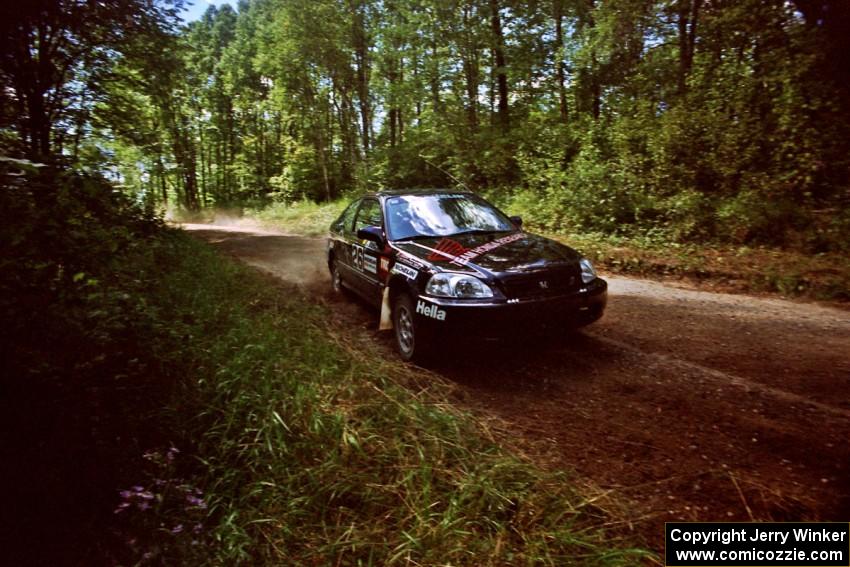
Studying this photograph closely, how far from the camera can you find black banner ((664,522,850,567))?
7.04ft

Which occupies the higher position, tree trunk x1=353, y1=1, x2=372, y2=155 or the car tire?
tree trunk x1=353, y1=1, x2=372, y2=155

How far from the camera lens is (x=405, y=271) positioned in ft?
15.3

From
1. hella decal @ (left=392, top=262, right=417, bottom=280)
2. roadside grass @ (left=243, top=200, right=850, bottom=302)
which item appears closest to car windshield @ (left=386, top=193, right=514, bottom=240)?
hella decal @ (left=392, top=262, right=417, bottom=280)

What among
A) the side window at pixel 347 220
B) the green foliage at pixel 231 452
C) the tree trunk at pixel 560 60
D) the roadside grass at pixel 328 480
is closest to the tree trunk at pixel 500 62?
the tree trunk at pixel 560 60

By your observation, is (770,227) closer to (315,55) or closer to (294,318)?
(294,318)

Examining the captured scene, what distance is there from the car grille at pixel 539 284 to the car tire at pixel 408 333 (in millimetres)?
884

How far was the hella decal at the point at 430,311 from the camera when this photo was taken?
407 centimetres

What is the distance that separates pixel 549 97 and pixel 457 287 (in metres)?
16.0

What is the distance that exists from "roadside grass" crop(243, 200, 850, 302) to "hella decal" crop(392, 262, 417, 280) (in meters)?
5.23

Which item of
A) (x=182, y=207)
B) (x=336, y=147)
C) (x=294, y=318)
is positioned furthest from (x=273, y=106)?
(x=294, y=318)

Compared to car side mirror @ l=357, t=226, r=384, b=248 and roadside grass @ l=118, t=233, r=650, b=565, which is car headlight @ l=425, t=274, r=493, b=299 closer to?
roadside grass @ l=118, t=233, r=650, b=565

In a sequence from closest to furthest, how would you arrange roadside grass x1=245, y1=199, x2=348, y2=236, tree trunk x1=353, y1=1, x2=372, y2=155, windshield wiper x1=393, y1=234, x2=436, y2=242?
windshield wiper x1=393, y1=234, x2=436, y2=242 < roadside grass x1=245, y1=199, x2=348, y2=236 < tree trunk x1=353, y1=1, x2=372, y2=155

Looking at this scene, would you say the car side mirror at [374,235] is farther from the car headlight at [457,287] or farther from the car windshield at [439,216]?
the car headlight at [457,287]

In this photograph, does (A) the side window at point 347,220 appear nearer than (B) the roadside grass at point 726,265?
No
